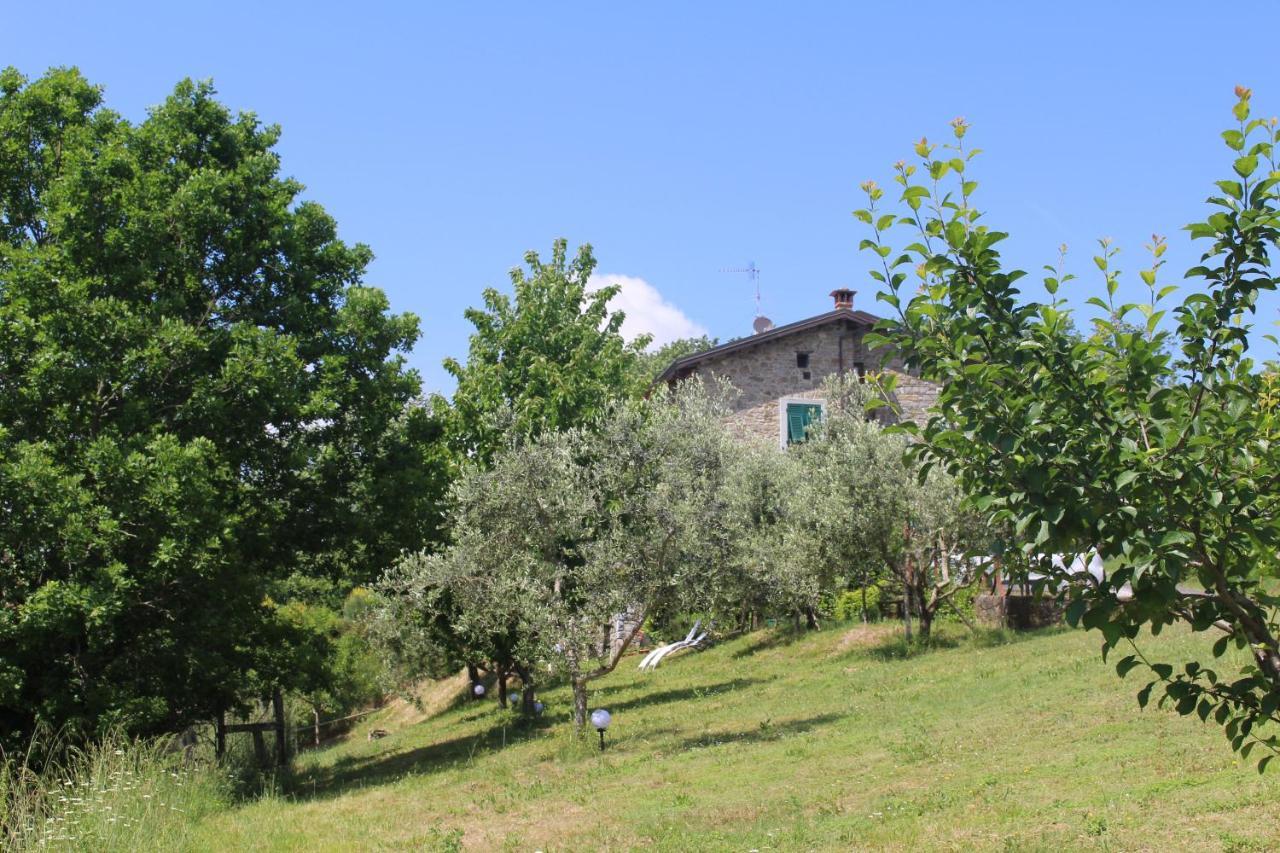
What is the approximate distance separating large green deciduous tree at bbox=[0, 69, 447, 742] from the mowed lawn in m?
3.67

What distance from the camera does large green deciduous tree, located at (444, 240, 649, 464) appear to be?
26.4 meters

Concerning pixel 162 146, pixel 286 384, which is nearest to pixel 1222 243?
pixel 286 384

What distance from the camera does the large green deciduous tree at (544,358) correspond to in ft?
86.7

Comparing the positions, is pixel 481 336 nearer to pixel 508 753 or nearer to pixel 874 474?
pixel 874 474

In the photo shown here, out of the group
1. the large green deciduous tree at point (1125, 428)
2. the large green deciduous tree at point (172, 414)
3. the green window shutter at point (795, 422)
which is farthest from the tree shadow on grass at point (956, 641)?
the large green deciduous tree at point (1125, 428)

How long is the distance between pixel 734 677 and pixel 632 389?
26.1ft

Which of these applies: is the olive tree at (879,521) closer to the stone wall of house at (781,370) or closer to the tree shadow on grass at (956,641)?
the tree shadow on grass at (956,641)

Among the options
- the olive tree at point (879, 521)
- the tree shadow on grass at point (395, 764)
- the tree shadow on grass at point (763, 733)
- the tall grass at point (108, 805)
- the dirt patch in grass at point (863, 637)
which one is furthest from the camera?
the dirt patch in grass at point (863, 637)

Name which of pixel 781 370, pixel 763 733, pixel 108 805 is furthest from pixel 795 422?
pixel 108 805

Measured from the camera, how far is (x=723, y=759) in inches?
612

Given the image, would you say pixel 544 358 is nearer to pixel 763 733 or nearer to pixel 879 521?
pixel 879 521

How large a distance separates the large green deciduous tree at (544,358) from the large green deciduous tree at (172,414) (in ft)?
14.9

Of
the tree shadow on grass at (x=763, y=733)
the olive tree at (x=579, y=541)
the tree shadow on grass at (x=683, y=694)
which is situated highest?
the olive tree at (x=579, y=541)

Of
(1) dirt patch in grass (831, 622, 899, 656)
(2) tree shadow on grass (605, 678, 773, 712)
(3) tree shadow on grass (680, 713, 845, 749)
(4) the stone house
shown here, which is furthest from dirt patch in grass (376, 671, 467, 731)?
(3) tree shadow on grass (680, 713, 845, 749)
